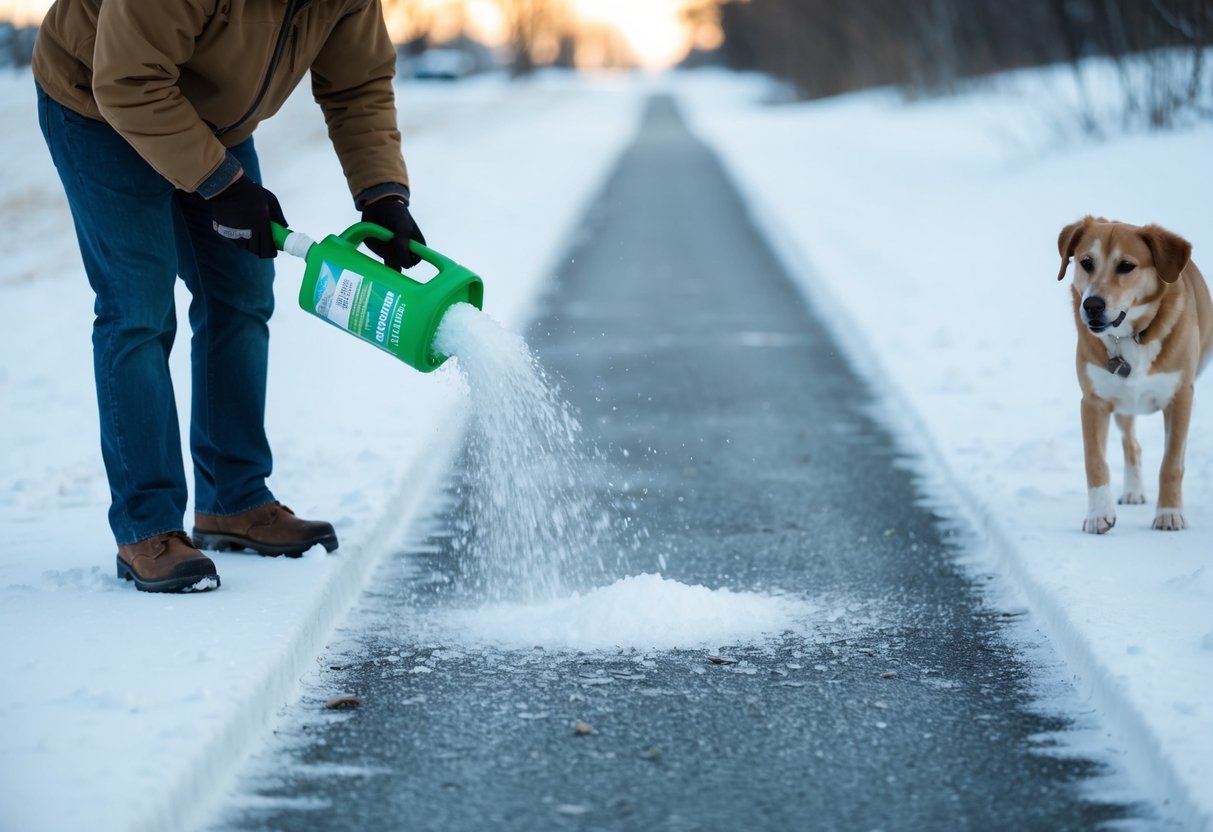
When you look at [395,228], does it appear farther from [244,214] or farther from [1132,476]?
[1132,476]

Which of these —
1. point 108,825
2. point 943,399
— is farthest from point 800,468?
point 108,825

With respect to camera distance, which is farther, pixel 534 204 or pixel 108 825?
pixel 534 204

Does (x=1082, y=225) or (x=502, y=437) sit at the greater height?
(x=1082, y=225)

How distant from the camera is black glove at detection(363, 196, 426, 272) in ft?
14.2

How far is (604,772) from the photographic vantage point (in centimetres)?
308

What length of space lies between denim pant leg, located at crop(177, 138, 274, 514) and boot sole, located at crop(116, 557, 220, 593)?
0.45 m

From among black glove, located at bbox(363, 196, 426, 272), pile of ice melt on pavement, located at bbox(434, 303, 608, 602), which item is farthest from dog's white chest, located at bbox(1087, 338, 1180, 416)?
black glove, located at bbox(363, 196, 426, 272)

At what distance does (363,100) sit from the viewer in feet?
14.6

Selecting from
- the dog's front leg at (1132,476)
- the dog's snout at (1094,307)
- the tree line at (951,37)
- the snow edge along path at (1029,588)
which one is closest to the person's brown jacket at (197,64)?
the dog's snout at (1094,307)

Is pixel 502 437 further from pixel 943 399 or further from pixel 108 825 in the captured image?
pixel 943 399

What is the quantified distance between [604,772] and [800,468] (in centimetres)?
328

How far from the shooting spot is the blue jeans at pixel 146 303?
3.93 meters

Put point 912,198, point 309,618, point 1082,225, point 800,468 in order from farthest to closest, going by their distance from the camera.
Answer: point 912,198, point 800,468, point 1082,225, point 309,618

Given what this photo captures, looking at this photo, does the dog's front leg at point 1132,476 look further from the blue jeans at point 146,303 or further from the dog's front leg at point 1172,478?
the blue jeans at point 146,303
